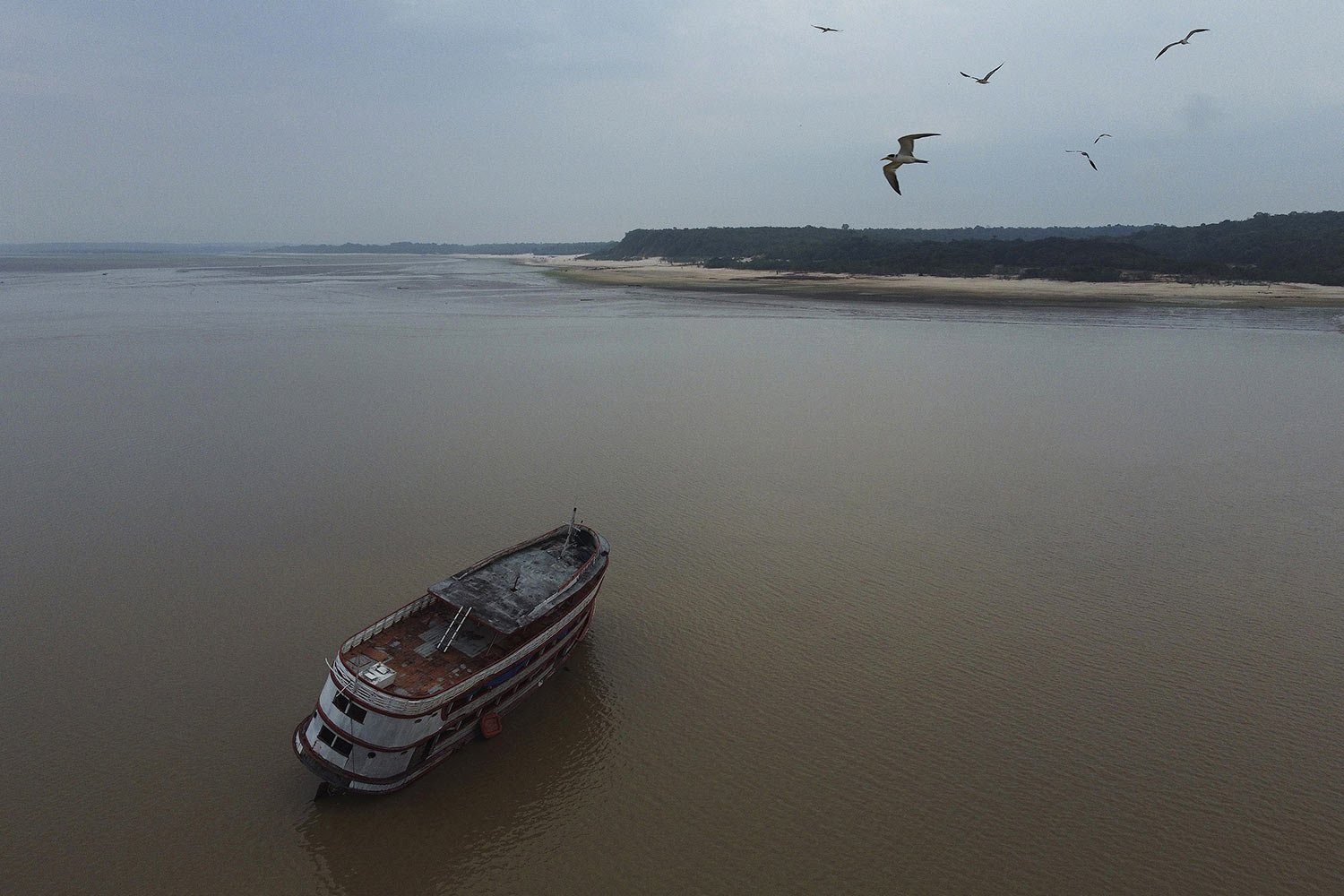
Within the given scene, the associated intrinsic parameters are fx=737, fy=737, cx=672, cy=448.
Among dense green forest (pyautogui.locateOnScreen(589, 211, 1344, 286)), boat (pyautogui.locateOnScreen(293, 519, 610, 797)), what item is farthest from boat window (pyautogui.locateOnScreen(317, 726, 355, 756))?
dense green forest (pyautogui.locateOnScreen(589, 211, 1344, 286))

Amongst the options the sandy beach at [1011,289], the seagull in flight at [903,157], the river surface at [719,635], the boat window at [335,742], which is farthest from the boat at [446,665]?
the sandy beach at [1011,289]

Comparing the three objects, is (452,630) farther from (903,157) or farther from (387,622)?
(903,157)

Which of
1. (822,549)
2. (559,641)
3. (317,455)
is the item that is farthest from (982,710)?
(317,455)

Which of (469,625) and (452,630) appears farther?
(469,625)

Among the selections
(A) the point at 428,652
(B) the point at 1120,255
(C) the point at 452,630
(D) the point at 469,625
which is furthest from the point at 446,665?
(B) the point at 1120,255

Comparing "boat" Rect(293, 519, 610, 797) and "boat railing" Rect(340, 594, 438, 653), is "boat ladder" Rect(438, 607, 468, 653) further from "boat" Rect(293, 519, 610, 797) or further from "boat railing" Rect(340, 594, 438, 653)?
"boat railing" Rect(340, 594, 438, 653)

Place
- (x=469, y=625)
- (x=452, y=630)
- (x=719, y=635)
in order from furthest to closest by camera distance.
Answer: (x=719, y=635), (x=469, y=625), (x=452, y=630)

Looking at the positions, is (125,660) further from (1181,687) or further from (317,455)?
(1181,687)
